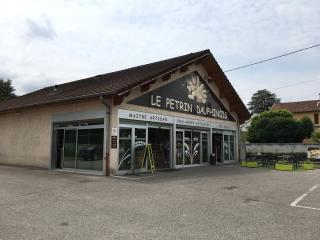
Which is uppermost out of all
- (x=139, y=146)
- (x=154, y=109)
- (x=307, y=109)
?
(x=307, y=109)

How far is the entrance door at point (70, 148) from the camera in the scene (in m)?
15.4

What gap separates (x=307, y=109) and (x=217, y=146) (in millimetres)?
39039

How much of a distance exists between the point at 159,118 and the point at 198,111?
13.5 ft

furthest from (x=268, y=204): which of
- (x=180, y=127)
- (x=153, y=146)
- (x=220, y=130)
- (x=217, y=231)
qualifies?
(x=220, y=130)

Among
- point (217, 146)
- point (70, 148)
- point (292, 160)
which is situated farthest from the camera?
point (217, 146)

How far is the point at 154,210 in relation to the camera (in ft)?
24.4

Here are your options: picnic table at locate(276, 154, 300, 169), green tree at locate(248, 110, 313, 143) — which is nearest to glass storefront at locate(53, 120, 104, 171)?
picnic table at locate(276, 154, 300, 169)

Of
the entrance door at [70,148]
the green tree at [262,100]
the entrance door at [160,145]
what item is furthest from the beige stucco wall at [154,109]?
the green tree at [262,100]

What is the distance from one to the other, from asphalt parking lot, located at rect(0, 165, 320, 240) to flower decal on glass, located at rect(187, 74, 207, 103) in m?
8.42

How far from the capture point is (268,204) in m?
8.28

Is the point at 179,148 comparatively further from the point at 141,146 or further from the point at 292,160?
the point at 292,160

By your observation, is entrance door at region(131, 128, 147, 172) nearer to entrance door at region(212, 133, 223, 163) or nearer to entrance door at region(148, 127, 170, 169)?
entrance door at region(148, 127, 170, 169)

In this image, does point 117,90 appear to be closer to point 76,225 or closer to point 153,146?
point 153,146

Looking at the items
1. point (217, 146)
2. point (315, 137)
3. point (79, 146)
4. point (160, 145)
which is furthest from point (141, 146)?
point (315, 137)
